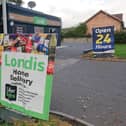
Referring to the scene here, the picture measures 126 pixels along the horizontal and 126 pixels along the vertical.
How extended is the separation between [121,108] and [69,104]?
3.90ft

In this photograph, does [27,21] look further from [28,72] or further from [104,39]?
[28,72]

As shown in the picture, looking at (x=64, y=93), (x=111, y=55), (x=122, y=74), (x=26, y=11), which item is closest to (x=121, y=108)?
(x=64, y=93)

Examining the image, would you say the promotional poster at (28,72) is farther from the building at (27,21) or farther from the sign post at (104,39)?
the building at (27,21)

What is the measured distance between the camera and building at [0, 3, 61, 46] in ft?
75.2

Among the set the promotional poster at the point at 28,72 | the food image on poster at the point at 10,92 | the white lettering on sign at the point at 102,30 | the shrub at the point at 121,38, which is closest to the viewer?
the promotional poster at the point at 28,72

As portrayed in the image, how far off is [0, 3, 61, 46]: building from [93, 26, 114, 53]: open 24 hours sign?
536 cm

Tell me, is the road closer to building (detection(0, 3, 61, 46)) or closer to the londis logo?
the londis logo

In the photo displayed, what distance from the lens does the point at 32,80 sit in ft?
15.4

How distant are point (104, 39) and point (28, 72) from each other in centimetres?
1340

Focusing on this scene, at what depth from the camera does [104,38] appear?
17.7 metres

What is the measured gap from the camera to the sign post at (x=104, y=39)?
57.7 ft

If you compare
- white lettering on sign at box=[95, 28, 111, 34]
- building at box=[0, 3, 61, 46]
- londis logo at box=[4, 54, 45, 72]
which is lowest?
londis logo at box=[4, 54, 45, 72]

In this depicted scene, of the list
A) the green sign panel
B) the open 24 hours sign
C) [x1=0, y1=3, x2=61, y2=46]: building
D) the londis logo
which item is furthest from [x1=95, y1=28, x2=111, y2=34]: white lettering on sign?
the londis logo

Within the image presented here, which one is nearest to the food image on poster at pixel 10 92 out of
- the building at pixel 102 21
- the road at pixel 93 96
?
the road at pixel 93 96
